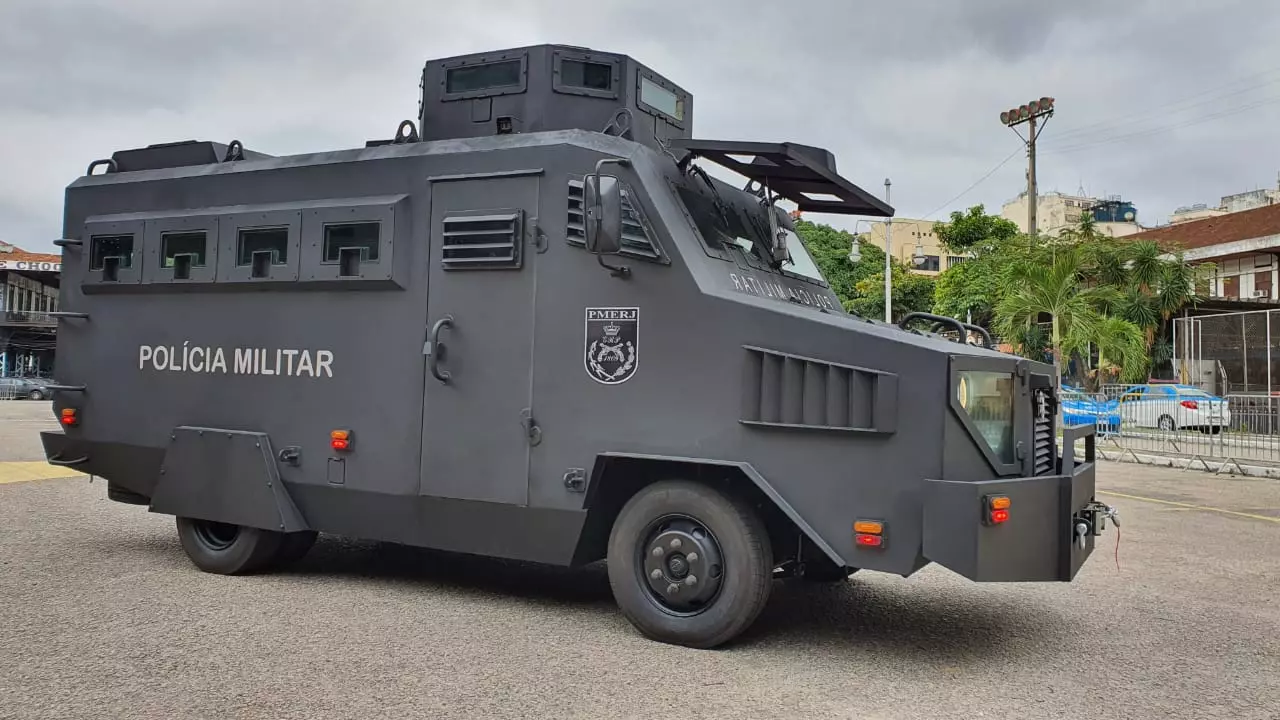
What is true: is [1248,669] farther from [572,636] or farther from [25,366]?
[25,366]

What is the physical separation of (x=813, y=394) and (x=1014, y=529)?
1179mm

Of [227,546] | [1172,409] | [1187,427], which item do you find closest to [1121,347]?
[1172,409]

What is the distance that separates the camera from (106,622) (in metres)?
5.66

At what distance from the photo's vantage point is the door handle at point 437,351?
19.9 feet

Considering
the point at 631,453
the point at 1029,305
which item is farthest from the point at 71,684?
the point at 1029,305

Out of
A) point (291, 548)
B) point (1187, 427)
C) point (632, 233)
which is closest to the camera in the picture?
point (632, 233)

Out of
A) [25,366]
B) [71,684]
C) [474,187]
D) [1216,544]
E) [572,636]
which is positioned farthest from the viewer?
[25,366]

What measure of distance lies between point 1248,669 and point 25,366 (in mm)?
60228

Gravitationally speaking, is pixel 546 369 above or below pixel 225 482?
above

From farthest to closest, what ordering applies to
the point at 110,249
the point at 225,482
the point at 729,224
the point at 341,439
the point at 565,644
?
the point at 110,249, the point at 225,482, the point at 341,439, the point at 729,224, the point at 565,644

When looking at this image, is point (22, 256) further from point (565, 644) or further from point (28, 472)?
point (565, 644)

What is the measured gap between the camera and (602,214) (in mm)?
5230

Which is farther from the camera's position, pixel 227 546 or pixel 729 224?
pixel 227 546

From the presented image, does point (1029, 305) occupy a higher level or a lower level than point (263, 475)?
A: higher
